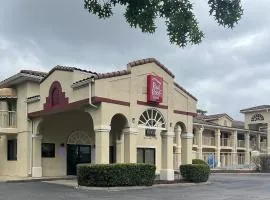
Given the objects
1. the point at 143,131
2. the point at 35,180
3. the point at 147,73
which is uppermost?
the point at 147,73

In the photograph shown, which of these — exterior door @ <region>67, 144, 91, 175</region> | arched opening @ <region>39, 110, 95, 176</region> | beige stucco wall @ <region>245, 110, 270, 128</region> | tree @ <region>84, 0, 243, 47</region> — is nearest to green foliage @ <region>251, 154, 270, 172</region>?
arched opening @ <region>39, 110, 95, 176</region>

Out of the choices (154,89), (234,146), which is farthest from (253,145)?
(154,89)

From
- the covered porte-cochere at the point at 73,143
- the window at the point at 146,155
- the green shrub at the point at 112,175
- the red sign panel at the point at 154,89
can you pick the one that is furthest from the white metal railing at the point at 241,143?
the green shrub at the point at 112,175

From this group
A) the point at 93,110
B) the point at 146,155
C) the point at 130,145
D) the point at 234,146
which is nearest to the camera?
the point at 93,110

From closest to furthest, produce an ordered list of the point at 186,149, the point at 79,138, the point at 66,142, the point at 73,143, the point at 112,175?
1. the point at 112,175
2. the point at 186,149
3. the point at 66,142
4. the point at 73,143
5. the point at 79,138

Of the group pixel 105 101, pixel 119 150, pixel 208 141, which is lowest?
pixel 119 150

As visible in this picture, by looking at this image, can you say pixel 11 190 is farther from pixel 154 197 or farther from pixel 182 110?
pixel 182 110

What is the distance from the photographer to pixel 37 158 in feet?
95.3

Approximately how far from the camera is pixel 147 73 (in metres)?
25.5

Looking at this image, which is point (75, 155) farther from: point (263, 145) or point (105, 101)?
point (263, 145)

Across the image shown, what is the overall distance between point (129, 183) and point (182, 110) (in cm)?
726

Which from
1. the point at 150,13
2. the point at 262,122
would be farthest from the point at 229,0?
the point at 262,122

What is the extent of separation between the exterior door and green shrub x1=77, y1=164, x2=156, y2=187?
881cm

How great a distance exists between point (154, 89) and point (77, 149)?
800cm
